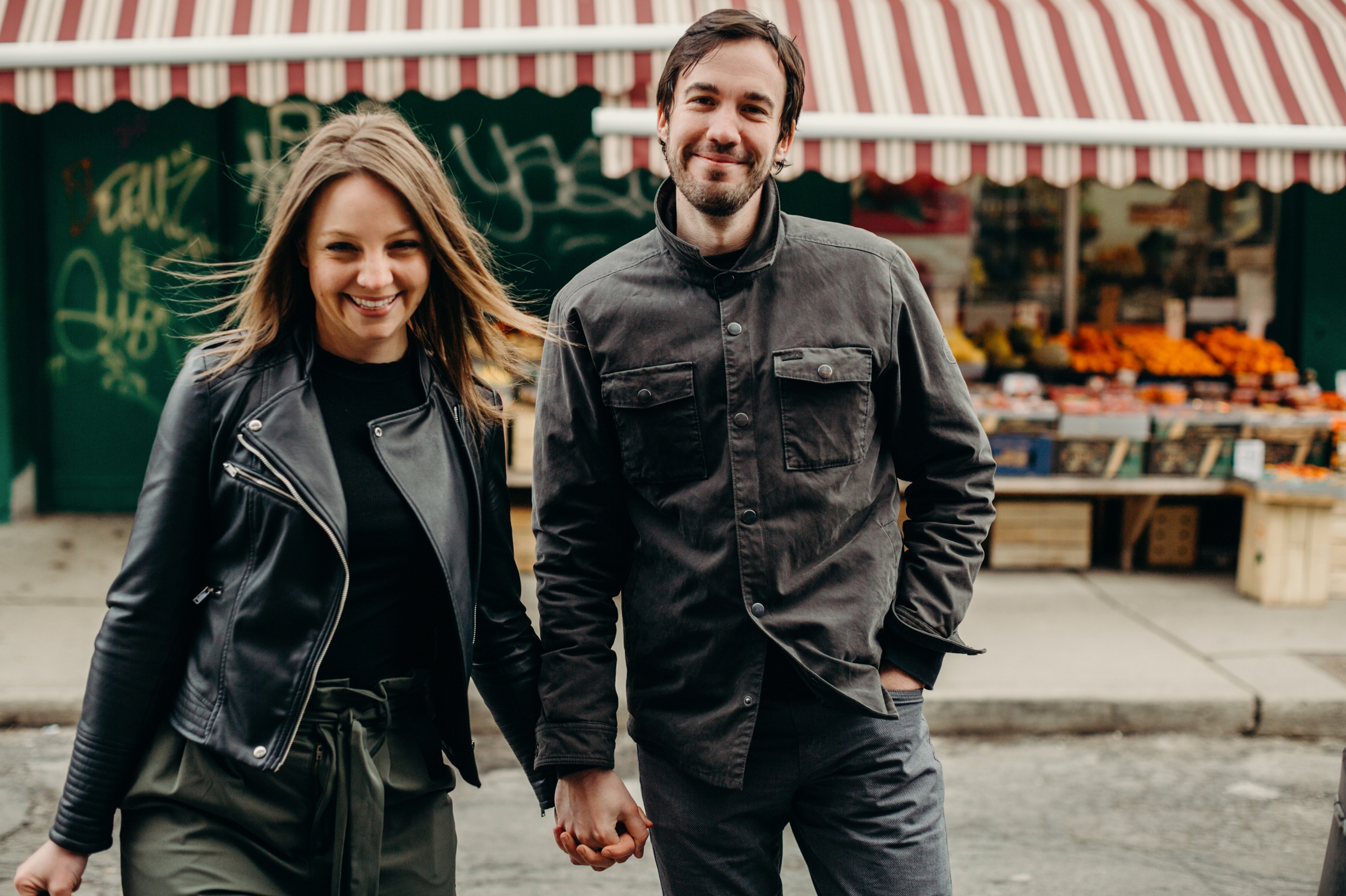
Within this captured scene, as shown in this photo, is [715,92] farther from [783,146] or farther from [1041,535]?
[1041,535]

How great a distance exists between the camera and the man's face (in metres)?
2.03

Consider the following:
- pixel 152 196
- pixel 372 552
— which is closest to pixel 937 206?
pixel 152 196

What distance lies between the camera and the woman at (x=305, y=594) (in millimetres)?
1884

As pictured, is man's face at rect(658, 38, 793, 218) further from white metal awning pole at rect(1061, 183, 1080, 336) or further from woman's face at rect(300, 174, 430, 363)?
white metal awning pole at rect(1061, 183, 1080, 336)

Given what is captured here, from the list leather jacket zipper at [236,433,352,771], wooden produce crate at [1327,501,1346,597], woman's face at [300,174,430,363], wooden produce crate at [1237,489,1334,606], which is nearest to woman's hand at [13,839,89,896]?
leather jacket zipper at [236,433,352,771]

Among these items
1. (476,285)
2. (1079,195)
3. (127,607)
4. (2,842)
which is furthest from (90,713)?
(1079,195)

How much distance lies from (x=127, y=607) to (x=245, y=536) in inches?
8.2

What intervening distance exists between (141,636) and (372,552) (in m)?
0.37

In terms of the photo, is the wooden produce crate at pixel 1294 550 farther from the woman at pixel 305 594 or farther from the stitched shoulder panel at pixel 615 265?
the woman at pixel 305 594

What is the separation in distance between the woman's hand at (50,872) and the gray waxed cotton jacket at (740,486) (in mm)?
755

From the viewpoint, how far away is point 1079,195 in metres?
8.02

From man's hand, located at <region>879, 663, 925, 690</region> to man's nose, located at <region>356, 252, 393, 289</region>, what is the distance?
106 centimetres

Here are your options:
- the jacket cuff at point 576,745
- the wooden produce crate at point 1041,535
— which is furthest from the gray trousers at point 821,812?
the wooden produce crate at point 1041,535

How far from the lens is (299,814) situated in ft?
6.33
